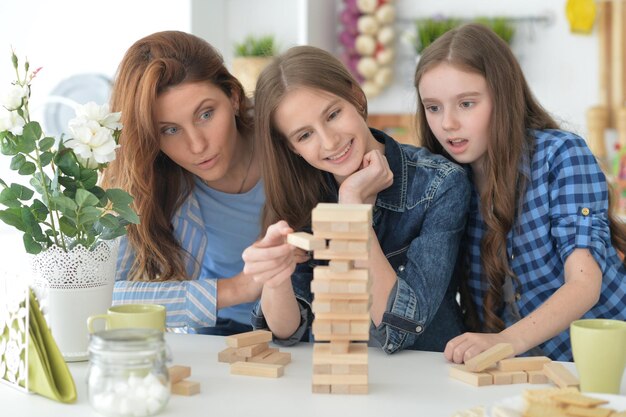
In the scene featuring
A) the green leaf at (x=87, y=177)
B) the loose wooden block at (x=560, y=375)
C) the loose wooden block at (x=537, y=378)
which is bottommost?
the loose wooden block at (x=537, y=378)

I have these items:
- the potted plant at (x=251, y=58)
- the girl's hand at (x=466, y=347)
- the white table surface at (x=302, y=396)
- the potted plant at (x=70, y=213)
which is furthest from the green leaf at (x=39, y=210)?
the potted plant at (x=251, y=58)

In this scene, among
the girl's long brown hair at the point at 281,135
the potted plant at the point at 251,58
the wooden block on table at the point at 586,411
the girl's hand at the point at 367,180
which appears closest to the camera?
the wooden block on table at the point at 586,411

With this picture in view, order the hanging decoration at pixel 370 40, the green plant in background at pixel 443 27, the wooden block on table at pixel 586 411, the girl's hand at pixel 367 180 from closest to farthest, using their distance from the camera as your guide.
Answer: the wooden block on table at pixel 586 411 < the girl's hand at pixel 367 180 < the green plant in background at pixel 443 27 < the hanging decoration at pixel 370 40

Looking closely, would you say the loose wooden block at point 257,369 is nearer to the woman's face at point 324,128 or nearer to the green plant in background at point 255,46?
the woman's face at point 324,128

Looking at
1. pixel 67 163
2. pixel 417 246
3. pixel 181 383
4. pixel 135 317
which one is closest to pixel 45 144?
pixel 67 163

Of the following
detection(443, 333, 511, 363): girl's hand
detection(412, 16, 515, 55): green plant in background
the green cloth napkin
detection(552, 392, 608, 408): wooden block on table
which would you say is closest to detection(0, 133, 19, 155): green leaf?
the green cloth napkin

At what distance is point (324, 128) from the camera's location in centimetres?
161

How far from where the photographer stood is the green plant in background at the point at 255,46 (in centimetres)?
342

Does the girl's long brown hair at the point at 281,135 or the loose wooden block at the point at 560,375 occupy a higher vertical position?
the girl's long brown hair at the point at 281,135

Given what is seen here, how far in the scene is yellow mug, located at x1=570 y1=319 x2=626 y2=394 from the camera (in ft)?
3.65

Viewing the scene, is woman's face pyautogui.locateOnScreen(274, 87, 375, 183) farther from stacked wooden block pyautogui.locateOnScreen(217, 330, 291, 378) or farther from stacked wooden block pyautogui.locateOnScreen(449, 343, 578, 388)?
stacked wooden block pyautogui.locateOnScreen(449, 343, 578, 388)

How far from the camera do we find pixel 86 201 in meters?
1.28

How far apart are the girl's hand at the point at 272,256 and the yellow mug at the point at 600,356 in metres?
0.42

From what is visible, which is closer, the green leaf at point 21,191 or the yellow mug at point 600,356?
the yellow mug at point 600,356
